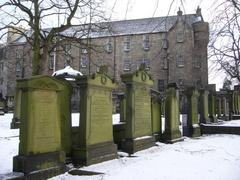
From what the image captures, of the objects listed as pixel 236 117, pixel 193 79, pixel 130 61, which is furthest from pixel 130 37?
pixel 236 117

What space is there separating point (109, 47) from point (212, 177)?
49136 millimetres

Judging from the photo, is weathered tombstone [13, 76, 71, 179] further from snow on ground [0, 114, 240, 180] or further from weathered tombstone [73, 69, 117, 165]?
weathered tombstone [73, 69, 117, 165]

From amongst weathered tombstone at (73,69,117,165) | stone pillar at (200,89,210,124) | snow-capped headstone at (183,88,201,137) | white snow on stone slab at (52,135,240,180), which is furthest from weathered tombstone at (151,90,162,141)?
stone pillar at (200,89,210,124)

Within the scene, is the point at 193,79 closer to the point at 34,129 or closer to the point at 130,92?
the point at 130,92

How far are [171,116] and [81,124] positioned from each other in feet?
20.0

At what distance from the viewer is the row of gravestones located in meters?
7.90

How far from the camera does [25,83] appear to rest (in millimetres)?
7840

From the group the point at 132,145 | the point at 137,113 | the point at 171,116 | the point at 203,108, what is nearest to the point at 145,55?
the point at 203,108

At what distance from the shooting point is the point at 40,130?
814 cm

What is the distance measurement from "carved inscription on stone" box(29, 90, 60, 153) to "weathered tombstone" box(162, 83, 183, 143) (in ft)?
22.2

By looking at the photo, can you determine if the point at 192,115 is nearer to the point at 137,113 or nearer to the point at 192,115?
the point at 192,115

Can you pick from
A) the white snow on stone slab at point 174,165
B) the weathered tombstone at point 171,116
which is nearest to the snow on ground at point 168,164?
the white snow on stone slab at point 174,165

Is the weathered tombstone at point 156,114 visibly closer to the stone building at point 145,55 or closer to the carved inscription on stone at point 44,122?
the carved inscription on stone at point 44,122

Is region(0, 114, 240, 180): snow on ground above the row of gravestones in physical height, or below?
below
